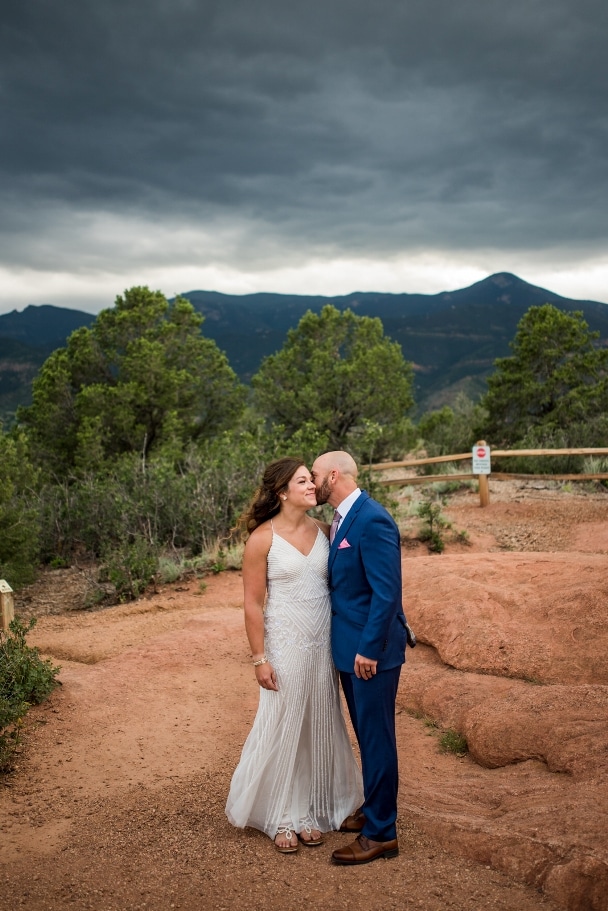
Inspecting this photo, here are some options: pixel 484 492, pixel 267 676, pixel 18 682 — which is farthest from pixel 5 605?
pixel 484 492

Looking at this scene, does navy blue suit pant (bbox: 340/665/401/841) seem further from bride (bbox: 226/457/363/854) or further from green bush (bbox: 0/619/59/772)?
green bush (bbox: 0/619/59/772)

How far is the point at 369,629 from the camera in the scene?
137 inches

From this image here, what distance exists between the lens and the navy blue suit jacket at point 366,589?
3.47 meters

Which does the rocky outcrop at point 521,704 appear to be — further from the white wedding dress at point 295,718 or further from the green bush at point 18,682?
the green bush at point 18,682

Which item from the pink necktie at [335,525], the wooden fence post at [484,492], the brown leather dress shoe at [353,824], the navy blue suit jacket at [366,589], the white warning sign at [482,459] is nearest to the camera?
the navy blue suit jacket at [366,589]

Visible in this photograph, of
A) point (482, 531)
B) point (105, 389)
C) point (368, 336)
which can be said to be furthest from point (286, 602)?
point (368, 336)

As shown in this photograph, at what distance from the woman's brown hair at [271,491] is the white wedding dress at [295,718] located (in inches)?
5.2

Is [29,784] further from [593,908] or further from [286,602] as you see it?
[593,908]

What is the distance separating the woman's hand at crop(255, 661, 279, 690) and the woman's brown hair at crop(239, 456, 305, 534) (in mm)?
671

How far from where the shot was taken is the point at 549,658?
5.77 meters

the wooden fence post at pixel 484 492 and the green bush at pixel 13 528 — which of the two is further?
the wooden fence post at pixel 484 492

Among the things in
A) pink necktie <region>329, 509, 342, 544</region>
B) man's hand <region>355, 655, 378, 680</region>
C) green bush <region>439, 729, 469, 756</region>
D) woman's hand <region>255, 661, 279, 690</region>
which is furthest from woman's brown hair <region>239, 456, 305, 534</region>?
green bush <region>439, 729, 469, 756</region>

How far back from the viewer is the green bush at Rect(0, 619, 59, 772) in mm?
5047

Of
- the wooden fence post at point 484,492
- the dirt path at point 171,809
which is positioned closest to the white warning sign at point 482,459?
the wooden fence post at point 484,492
